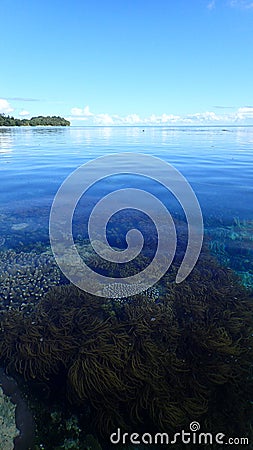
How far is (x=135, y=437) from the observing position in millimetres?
2404

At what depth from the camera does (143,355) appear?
2.96 m

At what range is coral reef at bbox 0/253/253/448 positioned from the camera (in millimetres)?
2508

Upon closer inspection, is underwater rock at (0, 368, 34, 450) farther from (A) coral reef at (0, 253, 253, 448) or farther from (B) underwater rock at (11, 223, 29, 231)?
(B) underwater rock at (11, 223, 29, 231)

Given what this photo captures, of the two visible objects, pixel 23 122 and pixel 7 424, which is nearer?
pixel 7 424

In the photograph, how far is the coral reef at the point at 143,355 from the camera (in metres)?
2.51

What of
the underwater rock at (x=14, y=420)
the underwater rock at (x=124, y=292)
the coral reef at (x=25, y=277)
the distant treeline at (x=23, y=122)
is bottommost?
the underwater rock at (x=14, y=420)

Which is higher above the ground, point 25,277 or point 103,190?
point 103,190

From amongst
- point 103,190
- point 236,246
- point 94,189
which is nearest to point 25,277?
point 236,246

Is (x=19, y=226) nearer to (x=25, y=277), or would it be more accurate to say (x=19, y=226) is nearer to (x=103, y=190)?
(x=25, y=277)

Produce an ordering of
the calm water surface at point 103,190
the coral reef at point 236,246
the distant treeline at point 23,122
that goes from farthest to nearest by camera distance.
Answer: the distant treeline at point 23,122, the calm water surface at point 103,190, the coral reef at point 236,246

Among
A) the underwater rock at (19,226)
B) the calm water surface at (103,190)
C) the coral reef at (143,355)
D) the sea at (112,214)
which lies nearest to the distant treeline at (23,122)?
the calm water surface at (103,190)

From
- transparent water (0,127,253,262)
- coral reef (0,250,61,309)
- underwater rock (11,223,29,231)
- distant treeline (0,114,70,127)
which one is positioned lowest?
coral reef (0,250,61,309)

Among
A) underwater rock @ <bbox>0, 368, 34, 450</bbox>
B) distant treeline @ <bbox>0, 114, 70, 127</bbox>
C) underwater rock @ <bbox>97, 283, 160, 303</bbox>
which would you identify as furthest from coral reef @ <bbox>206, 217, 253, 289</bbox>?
distant treeline @ <bbox>0, 114, 70, 127</bbox>

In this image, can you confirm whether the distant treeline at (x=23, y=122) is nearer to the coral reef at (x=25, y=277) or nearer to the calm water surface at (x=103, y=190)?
the calm water surface at (x=103, y=190)
